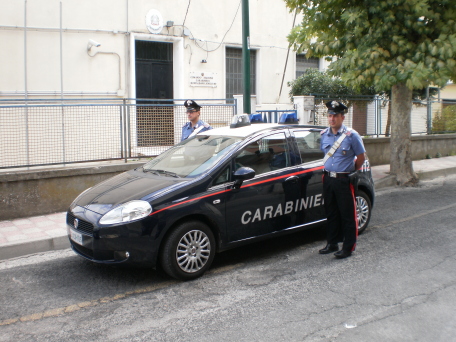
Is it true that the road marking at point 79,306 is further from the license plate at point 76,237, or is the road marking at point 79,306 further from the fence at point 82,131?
the fence at point 82,131

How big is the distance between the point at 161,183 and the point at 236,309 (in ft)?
5.16

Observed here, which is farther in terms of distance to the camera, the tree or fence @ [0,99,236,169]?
the tree

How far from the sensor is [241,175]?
5281 mm

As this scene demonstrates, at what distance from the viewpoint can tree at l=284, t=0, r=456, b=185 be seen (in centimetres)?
924

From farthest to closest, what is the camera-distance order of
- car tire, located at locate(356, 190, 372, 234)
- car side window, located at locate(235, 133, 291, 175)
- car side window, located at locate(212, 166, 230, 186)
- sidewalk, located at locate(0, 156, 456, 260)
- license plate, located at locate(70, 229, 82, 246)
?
1. car tire, located at locate(356, 190, 372, 234)
2. sidewalk, located at locate(0, 156, 456, 260)
3. car side window, located at locate(235, 133, 291, 175)
4. car side window, located at locate(212, 166, 230, 186)
5. license plate, located at locate(70, 229, 82, 246)

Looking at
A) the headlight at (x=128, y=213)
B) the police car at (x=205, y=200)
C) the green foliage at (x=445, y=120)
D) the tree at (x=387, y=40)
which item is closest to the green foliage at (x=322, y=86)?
the tree at (x=387, y=40)

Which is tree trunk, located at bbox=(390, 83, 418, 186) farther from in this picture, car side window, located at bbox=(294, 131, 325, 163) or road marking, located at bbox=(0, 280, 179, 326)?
road marking, located at bbox=(0, 280, 179, 326)

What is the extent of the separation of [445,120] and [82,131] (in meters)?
12.1

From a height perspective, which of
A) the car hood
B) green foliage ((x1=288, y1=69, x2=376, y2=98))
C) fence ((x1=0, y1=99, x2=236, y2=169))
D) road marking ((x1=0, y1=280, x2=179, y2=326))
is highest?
green foliage ((x1=288, y1=69, x2=376, y2=98))

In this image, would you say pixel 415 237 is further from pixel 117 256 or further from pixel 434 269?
pixel 117 256

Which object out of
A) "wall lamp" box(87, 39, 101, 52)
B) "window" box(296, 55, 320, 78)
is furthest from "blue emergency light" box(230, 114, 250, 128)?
"window" box(296, 55, 320, 78)

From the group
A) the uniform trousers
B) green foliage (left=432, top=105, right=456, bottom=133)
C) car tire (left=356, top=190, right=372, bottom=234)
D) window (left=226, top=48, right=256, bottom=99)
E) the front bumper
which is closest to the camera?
the front bumper

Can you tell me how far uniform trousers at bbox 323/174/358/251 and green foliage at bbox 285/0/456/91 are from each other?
4.37m

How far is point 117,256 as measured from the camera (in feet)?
15.7
